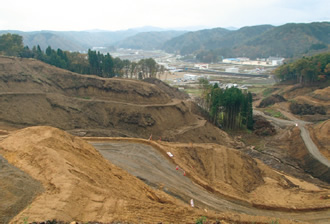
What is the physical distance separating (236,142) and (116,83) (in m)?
26.3

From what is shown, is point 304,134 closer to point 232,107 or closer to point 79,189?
point 232,107

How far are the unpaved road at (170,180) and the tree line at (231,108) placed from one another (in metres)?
28.3

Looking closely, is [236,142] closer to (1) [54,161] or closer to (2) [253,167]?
(2) [253,167]

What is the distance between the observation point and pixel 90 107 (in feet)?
153

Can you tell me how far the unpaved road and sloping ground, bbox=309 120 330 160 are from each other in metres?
21.4

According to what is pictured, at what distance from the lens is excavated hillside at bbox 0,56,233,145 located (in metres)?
42.1

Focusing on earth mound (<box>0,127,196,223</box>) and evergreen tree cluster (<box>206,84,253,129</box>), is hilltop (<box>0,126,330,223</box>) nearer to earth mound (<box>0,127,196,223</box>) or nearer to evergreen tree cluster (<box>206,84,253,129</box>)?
earth mound (<box>0,127,196,223</box>)

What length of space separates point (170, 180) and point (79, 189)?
10.5m

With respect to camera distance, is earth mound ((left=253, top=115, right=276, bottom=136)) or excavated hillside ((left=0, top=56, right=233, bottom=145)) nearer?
excavated hillside ((left=0, top=56, right=233, bottom=145))

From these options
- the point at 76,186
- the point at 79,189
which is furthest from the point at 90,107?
the point at 79,189

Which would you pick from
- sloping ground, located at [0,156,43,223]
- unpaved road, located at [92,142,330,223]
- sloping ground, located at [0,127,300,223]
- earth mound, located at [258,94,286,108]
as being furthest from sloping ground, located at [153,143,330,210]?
earth mound, located at [258,94,286,108]

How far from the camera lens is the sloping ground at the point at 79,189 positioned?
12321 mm

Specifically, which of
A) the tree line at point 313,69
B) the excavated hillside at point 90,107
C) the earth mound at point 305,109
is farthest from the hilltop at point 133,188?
the tree line at point 313,69

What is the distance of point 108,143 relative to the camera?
3012 centimetres
